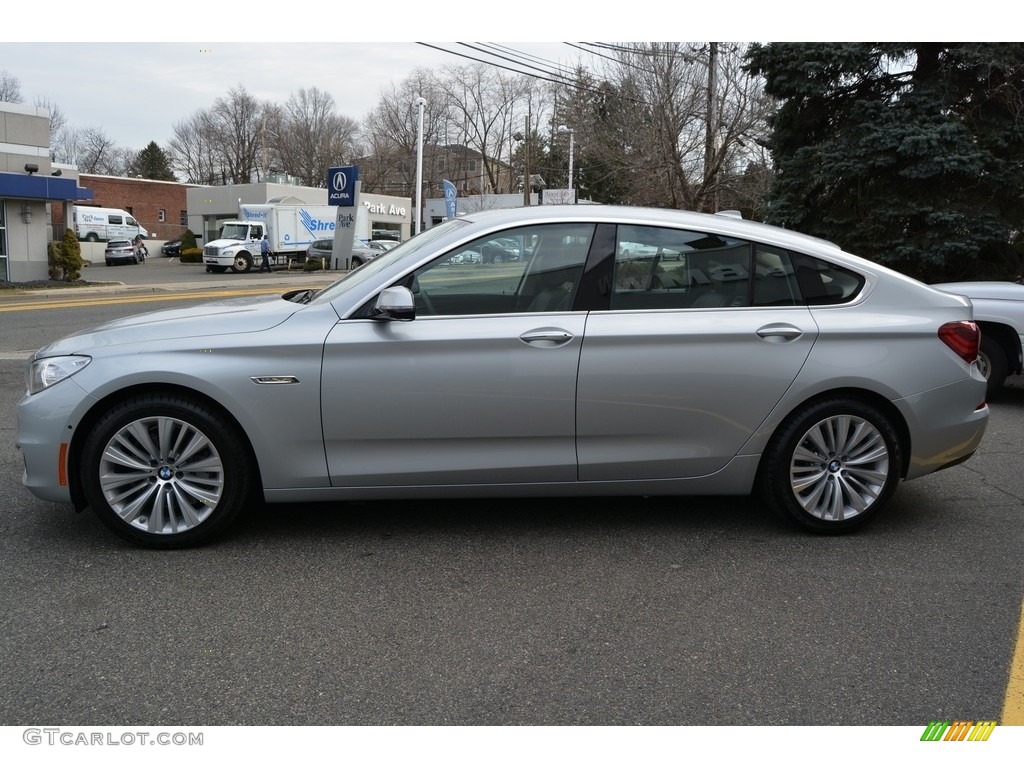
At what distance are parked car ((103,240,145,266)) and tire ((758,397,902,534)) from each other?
5297cm

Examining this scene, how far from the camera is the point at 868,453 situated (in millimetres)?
4543

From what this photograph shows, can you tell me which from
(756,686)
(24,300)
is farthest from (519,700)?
(24,300)

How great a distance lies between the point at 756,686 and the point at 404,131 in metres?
81.7

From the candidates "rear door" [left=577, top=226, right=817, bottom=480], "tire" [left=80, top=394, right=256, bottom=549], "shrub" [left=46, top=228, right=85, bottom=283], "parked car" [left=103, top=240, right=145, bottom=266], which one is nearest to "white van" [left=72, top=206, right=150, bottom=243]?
"parked car" [left=103, top=240, right=145, bottom=266]

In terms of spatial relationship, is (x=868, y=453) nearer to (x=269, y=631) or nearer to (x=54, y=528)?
(x=269, y=631)

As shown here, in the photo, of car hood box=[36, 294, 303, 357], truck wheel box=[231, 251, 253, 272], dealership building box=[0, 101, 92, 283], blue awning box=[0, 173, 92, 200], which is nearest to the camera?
car hood box=[36, 294, 303, 357]

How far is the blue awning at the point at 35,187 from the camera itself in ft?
83.1

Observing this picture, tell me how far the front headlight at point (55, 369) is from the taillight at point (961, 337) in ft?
14.2

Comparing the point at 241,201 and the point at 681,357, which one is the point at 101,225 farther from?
the point at 681,357

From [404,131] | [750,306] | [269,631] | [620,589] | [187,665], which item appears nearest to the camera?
[187,665]

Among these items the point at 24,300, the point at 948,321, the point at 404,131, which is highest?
the point at 404,131

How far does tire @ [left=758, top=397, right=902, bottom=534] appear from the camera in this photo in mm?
4500

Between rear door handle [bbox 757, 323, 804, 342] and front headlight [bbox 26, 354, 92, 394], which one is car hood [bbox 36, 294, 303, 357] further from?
rear door handle [bbox 757, 323, 804, 342]

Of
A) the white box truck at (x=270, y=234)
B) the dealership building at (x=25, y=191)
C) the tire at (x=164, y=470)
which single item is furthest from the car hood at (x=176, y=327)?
the white box truck at (x=270, y=234)
